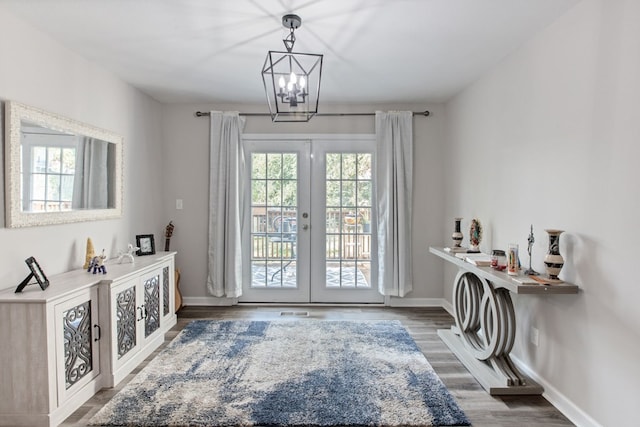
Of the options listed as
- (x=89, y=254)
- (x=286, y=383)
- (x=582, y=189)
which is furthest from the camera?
(x=89, y=254)

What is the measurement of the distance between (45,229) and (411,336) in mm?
3109

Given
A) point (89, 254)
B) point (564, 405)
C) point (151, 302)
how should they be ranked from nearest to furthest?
1. point (564, 405)
2. point (89, 254)
3. point (151, 302)

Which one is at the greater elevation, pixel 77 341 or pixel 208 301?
pixel 77 341

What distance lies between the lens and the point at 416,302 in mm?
4254

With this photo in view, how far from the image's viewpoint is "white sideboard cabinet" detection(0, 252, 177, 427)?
1.95 metres

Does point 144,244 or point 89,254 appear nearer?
point 89,254

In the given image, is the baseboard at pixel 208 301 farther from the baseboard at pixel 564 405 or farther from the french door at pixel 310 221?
the baseboard at pixel 564 405

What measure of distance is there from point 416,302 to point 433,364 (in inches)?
59.2

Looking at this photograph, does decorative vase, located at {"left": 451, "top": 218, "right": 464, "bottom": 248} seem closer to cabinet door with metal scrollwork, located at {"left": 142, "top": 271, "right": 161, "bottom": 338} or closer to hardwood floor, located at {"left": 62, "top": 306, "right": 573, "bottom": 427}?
hardwood floor, located at {"left": 62, "top": 306, "right": 573, "bottom": 427}

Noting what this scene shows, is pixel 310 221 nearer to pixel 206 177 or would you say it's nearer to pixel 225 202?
pixel 225 202

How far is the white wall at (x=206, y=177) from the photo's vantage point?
4219mm

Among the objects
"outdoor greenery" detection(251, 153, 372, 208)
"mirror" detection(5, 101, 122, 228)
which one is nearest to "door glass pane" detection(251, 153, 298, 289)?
"outdoor greenery" detection(251, 153, 372, 208)

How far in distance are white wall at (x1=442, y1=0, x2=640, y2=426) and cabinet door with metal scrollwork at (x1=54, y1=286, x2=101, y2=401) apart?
3022 millimetres

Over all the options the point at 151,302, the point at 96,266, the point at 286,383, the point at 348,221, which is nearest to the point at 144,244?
the point at 151,302
